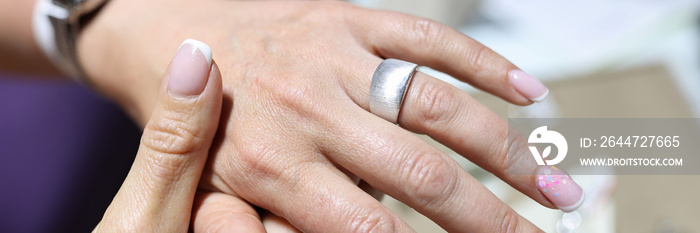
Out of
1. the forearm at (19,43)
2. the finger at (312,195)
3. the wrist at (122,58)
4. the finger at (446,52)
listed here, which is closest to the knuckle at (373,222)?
the finger at (312,195)

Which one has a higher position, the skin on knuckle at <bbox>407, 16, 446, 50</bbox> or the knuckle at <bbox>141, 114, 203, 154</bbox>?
the skin on knuckle at <bbox>407, 16, 446, 50</bbox>

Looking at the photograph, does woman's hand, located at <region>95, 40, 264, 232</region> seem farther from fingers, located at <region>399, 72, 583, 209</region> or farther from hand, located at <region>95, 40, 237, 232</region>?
fingers, located at <region>399, 72, 583, 209</region>

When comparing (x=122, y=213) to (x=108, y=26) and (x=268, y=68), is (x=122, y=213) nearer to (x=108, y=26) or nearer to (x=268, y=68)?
(x=268, y=68)

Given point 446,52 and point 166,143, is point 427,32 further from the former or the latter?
point 166,143

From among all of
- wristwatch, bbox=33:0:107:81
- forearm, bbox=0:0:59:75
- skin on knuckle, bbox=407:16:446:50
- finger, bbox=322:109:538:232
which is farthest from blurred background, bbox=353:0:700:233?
forearm, bbox=0:0:59:75

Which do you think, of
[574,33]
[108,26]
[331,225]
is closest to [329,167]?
[331,225]

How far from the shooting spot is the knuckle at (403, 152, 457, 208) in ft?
1.72

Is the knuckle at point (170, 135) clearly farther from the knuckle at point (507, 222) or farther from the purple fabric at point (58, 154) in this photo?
the purple fabric at point (58, 154)

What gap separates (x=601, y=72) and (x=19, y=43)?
45.5 inches

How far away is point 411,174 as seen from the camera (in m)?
0.53

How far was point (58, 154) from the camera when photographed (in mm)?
1145

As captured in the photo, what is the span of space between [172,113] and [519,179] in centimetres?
37

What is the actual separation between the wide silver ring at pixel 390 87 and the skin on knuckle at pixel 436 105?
0.02 meters

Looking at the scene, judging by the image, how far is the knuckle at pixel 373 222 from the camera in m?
0.51
